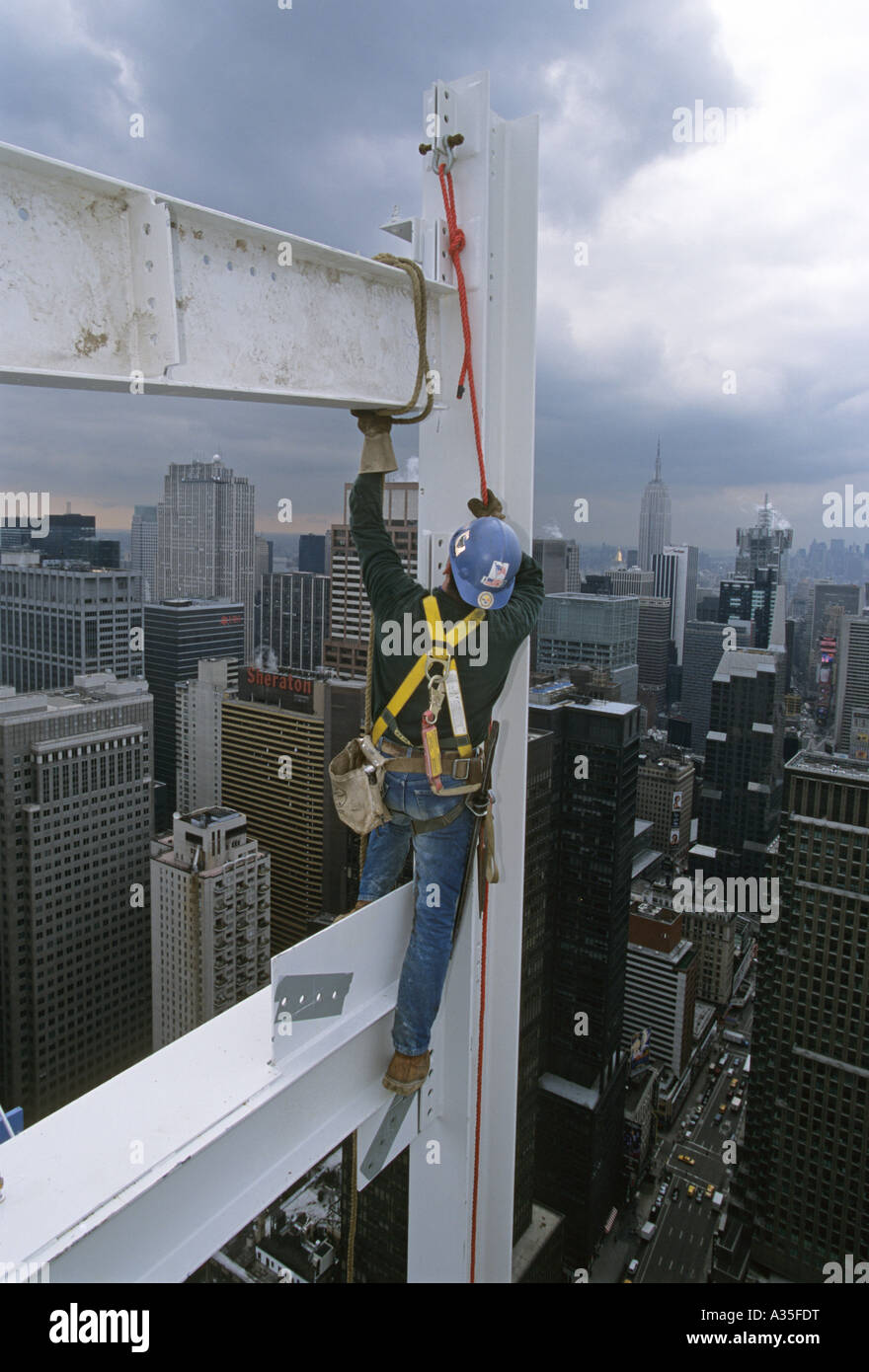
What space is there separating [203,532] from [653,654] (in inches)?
1585

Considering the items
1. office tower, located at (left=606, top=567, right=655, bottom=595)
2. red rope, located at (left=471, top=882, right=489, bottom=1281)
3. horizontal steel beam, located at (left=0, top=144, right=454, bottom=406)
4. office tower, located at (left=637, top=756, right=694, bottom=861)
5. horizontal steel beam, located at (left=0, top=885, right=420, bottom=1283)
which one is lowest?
office tower, located at (left=637, top=756, right=694, bottom=861)

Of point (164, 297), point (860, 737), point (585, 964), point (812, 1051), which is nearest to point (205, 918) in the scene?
point (164, 297)

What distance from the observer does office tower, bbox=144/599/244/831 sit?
27.4 m

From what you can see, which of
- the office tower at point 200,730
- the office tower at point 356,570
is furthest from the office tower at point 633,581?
the office tower at point 356,570

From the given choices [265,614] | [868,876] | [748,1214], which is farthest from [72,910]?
[748,1214]

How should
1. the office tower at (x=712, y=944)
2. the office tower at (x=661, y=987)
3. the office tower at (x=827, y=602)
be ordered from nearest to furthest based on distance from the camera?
1. the office tower at (x=661, y=987)
2. the office tower at (x=712, y=944)
3. the office tower at (x=827, y=602)

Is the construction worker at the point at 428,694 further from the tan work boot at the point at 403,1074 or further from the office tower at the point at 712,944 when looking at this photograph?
the office tower at the point at 712,944

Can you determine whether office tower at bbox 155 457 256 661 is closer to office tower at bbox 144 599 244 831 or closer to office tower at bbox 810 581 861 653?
office tower at bbox 144 599 244 831

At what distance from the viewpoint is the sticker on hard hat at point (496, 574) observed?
2.25 meters

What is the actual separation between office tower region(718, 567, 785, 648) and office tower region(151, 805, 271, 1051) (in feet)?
127

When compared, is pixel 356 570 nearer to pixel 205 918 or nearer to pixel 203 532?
pixel 205 918

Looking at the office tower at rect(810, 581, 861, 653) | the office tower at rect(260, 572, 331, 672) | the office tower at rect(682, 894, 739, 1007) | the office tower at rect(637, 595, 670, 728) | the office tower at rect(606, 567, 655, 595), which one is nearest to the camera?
the office tower at rect(260, 572, 331, 672)

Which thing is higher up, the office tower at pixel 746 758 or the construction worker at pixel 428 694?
the construction worker at pixel 428 694

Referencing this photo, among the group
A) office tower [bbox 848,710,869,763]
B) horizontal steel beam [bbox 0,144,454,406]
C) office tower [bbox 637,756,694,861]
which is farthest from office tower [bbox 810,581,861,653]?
horizontal steel beam [bbox 0,144,454,406]
